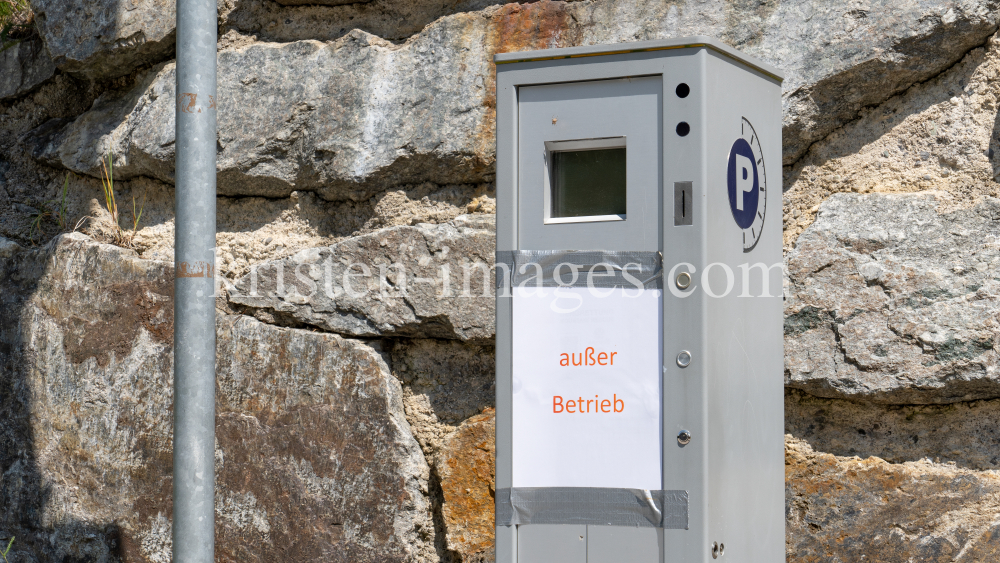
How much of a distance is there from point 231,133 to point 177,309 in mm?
1150

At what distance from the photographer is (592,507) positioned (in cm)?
177

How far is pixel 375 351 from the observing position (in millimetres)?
2693

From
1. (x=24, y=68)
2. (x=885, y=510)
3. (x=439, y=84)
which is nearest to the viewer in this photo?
(x=885, y=510)

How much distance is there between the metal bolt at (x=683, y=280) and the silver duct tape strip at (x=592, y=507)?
0.38 metres

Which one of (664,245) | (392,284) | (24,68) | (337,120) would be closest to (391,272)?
(392,284)

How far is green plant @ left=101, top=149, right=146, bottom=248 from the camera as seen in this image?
306cm

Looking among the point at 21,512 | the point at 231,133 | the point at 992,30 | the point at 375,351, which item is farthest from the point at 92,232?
the point at 992,30

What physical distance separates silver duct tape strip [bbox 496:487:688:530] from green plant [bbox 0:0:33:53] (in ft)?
8.72

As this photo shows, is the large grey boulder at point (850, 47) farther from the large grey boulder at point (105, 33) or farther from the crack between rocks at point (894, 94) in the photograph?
the large grey boulder at point (105, 33)

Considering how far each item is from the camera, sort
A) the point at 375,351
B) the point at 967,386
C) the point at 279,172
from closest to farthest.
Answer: the point at 967,386, the point at 375,351, the point at 279,172

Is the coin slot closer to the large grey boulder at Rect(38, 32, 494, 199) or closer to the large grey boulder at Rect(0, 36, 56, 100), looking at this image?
the large grey boulder at Rect(38, 32, 494, 199)

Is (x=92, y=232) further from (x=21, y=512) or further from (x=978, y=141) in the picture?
(x=978, y=141)

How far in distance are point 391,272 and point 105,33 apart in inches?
51.5

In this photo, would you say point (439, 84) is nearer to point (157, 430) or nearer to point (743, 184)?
point (743, 184)
